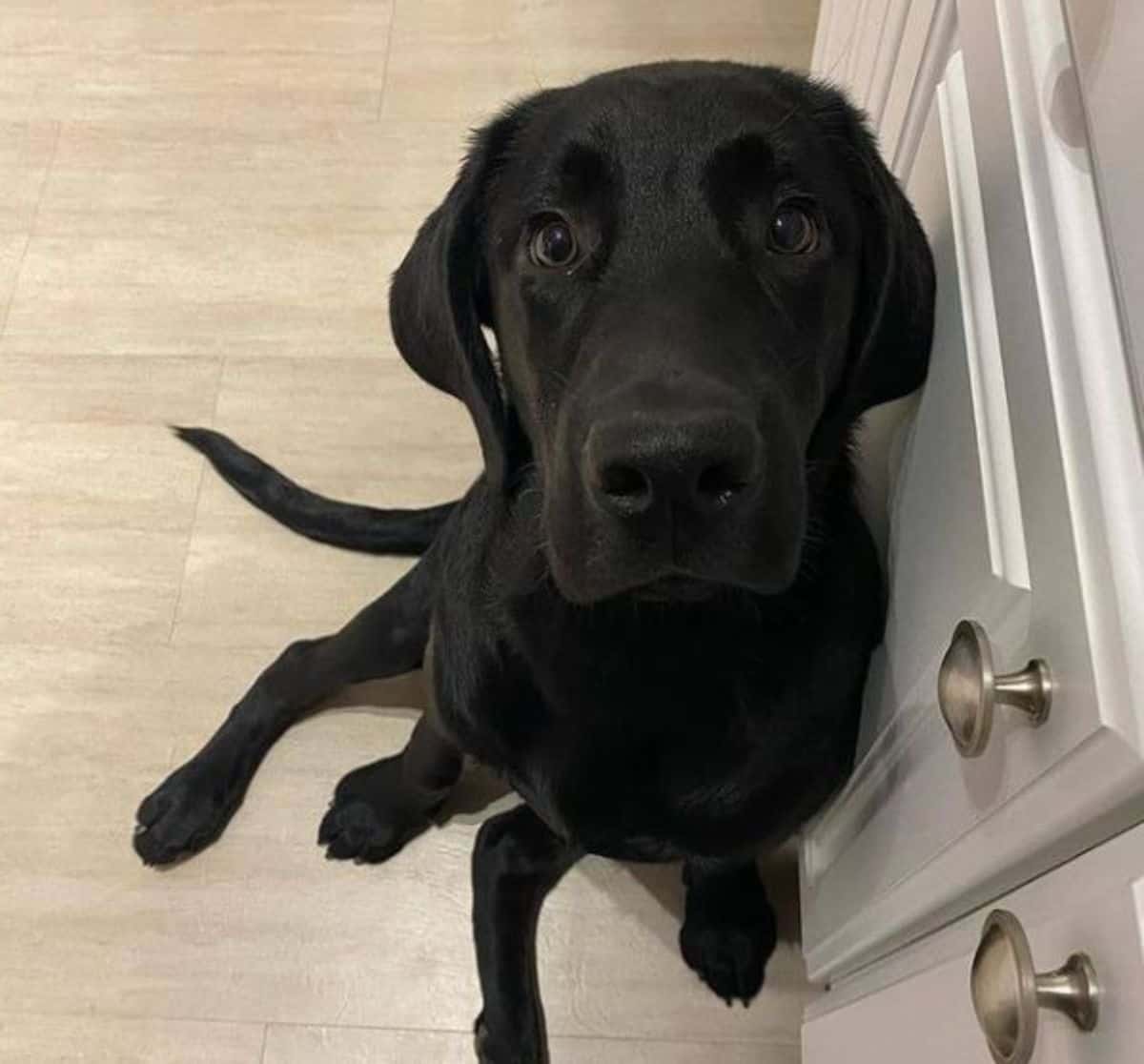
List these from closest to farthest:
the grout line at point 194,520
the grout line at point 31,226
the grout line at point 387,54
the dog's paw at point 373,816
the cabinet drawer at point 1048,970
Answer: the cabinet drawer at point 1048,970
the dog's paw at point 373,816
the grout line at point 194,520
the grout line at point 31,226
the grout line at point 387,54

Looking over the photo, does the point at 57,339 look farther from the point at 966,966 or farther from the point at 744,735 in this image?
the point at 966,966

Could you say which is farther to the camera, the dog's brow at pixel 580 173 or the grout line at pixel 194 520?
the grout line at pixel 194 520

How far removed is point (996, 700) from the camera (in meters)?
0.73

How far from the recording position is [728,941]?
1.46 m

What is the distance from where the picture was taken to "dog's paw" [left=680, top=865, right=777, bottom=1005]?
4.79 feet

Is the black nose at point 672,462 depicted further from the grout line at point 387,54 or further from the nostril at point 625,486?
the grout line at point 387,54

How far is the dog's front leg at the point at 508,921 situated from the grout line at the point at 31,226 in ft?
3.27

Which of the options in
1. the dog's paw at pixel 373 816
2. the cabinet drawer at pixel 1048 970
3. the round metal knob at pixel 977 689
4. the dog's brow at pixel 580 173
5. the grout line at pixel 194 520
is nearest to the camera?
the cabinet drawer at pixel 1048 970

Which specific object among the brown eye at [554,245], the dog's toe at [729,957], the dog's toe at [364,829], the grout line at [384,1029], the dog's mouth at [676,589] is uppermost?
the brown eye at [554,245]

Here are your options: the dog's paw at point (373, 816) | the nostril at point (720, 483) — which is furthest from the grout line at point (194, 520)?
the nostril at point (720, 483)

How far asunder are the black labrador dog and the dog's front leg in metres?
0.19

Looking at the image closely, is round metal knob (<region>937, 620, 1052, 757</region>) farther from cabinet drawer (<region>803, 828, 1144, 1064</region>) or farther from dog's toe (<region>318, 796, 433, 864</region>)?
dog's toe (<region>318, 796, 433, 864</region>)

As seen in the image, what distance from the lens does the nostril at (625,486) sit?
768 millimetres

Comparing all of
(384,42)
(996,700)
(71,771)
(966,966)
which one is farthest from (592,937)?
(384,42)
